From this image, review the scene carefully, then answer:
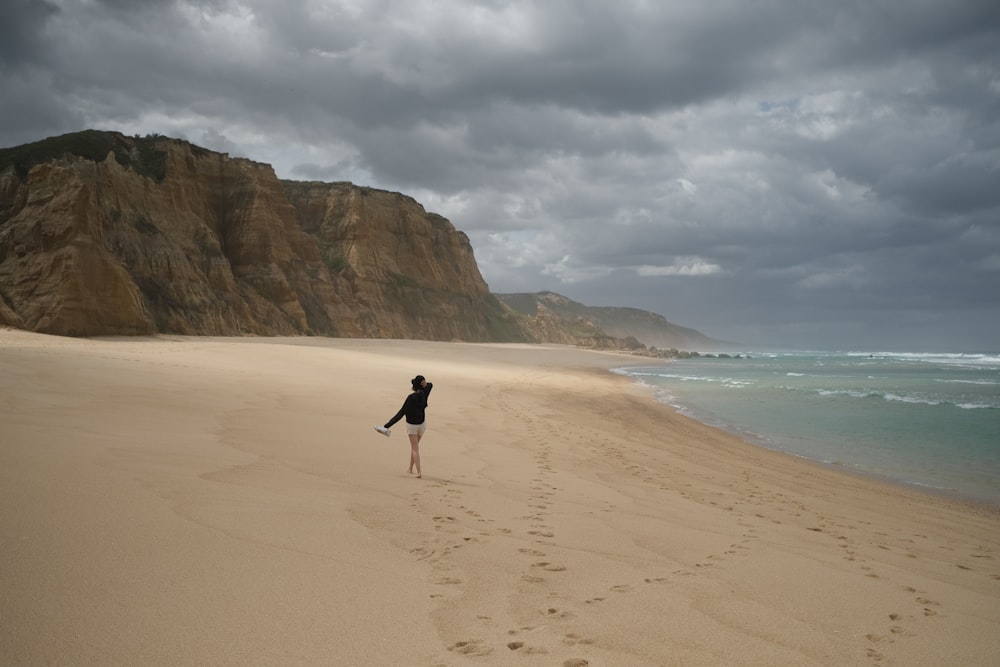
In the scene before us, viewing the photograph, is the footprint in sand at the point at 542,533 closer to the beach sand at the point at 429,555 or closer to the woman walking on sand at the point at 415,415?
the beach sand at the point at 429,555

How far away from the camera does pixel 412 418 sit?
7.19 metres

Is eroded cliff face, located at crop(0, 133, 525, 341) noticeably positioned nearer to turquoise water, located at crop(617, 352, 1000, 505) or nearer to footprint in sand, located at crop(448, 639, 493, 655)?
turquoise water, located at crop(617, 352, 1000, 505)

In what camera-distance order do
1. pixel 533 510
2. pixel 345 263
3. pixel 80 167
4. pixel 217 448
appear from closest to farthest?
pixel 533 510
pixel 217 448
pixel 80 167
pixel 345 263

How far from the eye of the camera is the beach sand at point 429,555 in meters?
2.81

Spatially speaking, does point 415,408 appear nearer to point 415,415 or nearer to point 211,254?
point 415,415

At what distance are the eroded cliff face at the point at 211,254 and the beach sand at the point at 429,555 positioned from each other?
23722 millimetres

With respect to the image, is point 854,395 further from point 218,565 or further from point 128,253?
point 128,253

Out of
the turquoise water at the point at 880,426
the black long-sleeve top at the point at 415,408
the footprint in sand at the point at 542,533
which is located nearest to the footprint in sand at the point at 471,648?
the footprint in sand at the point at 542,533

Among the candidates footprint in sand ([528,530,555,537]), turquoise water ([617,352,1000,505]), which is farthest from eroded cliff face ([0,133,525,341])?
footprint in sand ([528,530,555,537])

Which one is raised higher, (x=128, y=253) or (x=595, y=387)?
(x=128, y=253)

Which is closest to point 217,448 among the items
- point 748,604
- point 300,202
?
point 748,604

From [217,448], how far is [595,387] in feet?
64.3

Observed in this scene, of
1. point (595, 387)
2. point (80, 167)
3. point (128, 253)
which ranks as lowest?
point (595, 387)

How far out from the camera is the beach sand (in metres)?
2.81
